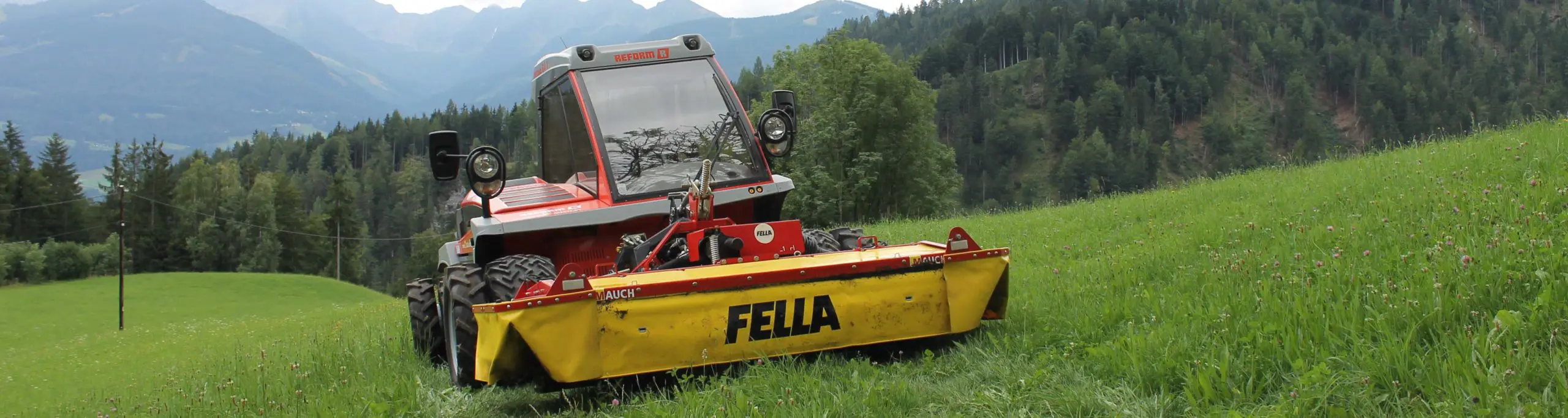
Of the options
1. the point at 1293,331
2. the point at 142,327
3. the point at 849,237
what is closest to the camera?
the point at 1293,331

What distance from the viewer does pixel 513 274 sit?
599 centimetres

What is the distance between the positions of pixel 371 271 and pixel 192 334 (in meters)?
88.4

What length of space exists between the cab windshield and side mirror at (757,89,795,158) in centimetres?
18

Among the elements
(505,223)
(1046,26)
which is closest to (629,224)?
(505,223)

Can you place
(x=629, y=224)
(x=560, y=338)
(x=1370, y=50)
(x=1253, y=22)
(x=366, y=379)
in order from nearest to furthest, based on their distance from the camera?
(x=560, y=338) → (x=366, y=379) → (x=629, y=224) → (x=1370, y=50) → (x=1253, y=22)

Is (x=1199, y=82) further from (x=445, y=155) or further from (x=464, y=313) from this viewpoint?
(x=464, y=313)

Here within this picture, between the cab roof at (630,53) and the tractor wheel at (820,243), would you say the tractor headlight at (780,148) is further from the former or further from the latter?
the cab roof at (630,53)

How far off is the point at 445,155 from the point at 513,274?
1.17 meters

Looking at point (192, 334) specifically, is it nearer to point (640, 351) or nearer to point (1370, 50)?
point (640, 351)

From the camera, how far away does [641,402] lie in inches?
208

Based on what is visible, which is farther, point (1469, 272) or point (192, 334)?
point (192, 334)

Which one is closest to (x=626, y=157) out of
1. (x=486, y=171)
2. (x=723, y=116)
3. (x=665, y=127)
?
(x=665, y=127)

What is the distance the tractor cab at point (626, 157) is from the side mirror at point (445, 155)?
0.04 m

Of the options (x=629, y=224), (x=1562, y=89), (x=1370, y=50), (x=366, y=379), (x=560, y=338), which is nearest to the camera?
(x=560, y=338)
